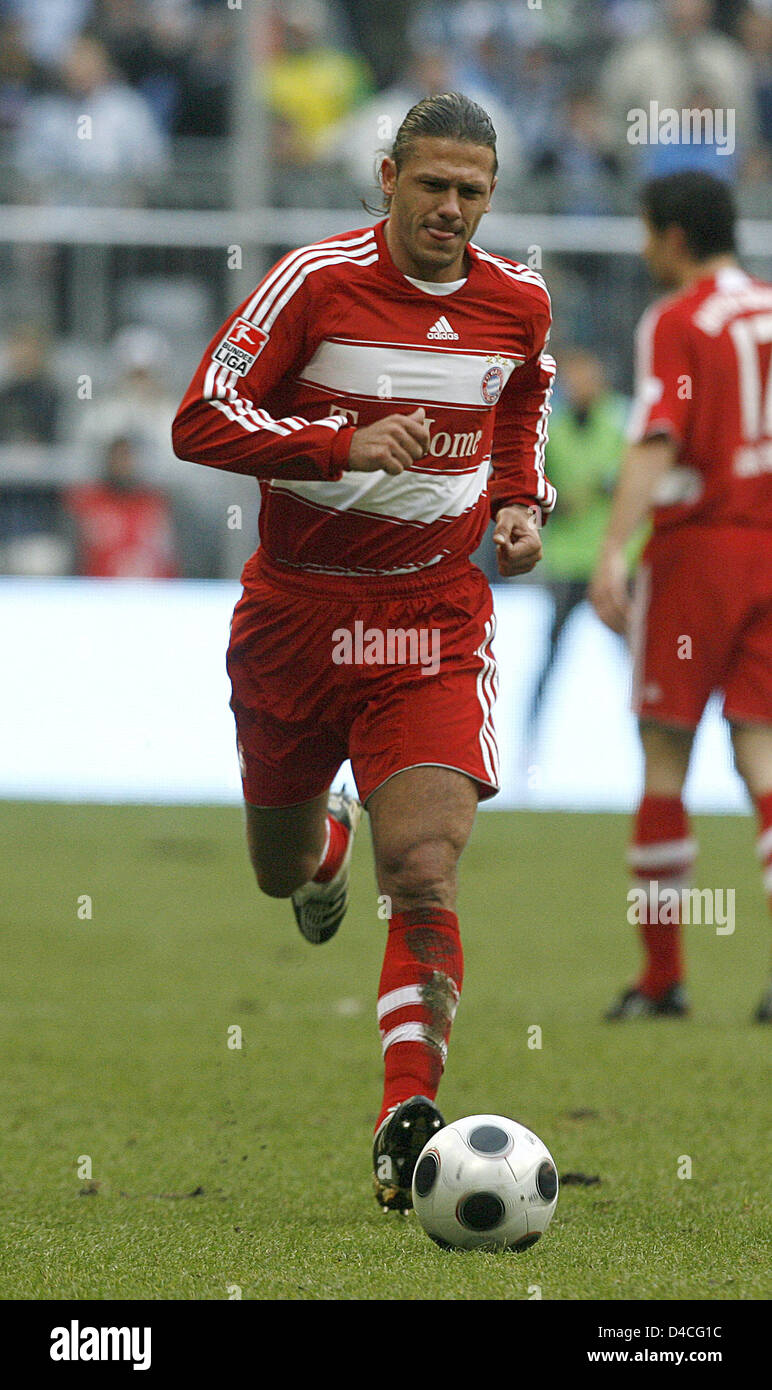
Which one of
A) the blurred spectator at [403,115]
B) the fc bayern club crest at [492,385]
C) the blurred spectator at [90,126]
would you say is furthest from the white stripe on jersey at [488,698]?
the blurred spectator at [403,115]

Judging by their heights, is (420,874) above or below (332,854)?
above

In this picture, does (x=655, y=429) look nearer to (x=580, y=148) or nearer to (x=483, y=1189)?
(x=483, y=1189)

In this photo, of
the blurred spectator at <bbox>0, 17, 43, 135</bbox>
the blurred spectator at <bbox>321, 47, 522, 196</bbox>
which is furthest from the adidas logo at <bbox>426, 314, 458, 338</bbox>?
the blurred spectator at <bbox>0, 17, 43, 135</bbox>

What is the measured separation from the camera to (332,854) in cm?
516

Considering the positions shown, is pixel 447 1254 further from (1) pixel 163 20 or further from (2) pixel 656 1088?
(1) pixel 163 20

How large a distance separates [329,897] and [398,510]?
4.46ft

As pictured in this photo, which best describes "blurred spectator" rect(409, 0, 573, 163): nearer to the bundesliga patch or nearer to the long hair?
the long hair

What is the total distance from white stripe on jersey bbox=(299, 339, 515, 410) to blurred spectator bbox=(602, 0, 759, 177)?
32.1 feet

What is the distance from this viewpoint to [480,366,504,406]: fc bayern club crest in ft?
13.8

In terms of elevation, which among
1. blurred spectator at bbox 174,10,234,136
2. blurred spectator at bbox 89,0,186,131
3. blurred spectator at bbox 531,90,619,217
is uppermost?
blurred spectator at bbox 89,0,186,131

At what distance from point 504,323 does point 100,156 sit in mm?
9515

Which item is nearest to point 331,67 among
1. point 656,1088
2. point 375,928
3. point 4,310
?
point 4,310

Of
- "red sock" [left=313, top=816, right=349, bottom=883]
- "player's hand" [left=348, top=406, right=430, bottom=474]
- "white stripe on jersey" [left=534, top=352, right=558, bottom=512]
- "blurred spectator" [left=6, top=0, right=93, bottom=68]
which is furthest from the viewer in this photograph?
"blurred spectator" [left=6, top=0, right=93, bottom=68]

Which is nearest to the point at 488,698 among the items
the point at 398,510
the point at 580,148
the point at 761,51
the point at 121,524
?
the point at 398,510
